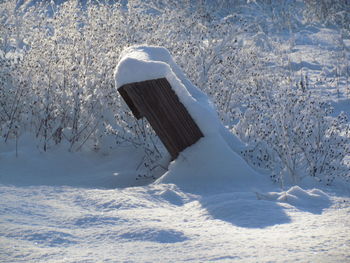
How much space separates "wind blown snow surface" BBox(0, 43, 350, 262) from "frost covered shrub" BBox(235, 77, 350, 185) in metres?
0.27

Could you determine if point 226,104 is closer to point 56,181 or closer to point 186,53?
point 186,53

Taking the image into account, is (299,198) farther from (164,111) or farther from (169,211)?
(164,111)

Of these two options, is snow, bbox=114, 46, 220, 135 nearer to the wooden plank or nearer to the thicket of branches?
the wooden plank

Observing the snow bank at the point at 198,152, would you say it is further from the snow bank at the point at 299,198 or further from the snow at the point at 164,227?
the snow bank at the point at 299,198

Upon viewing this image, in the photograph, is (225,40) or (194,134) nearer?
(194,134)

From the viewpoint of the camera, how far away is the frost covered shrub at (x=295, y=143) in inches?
175

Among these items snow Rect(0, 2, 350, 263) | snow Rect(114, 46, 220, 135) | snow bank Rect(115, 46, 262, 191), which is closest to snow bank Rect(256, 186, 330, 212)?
Answer: snow Rect(0, 2, 350, 263)

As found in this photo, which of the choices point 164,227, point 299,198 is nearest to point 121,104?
point 299,198

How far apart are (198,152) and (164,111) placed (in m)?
0.43

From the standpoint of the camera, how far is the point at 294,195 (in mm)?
3643

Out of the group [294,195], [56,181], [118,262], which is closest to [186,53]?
[56,181]

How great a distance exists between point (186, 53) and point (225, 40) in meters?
0.71

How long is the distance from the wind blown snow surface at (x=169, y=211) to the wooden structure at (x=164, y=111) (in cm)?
6

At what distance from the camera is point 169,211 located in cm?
332
